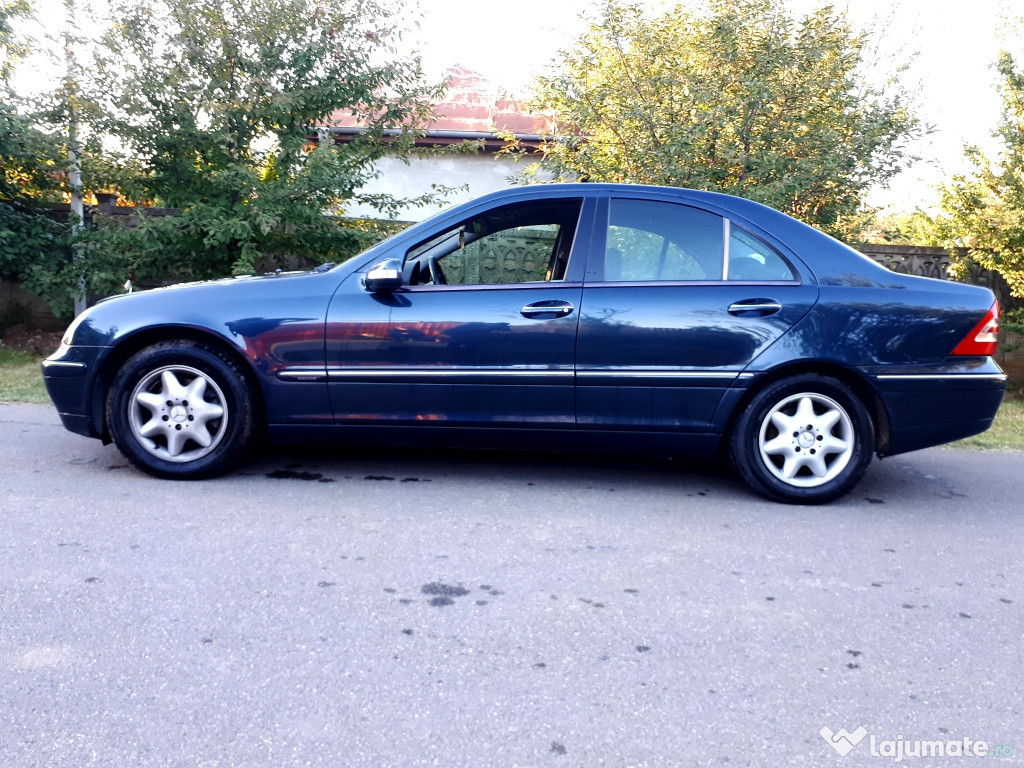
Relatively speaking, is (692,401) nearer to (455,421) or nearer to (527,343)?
(527,343)

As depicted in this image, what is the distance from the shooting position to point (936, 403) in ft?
15.5

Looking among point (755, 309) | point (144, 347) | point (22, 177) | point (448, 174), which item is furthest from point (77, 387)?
point (448, 174)

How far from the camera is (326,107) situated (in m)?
8.98

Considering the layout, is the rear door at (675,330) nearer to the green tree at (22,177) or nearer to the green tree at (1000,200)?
the green tree at (1000,200)

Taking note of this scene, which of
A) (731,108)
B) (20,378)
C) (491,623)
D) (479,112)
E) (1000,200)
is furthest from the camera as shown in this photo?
(479,112)

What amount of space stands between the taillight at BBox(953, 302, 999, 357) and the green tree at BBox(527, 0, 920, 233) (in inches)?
139

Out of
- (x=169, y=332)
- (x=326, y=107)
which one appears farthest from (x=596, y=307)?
(x=326, y=107)

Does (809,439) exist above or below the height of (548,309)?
below

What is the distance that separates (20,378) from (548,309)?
5.86m

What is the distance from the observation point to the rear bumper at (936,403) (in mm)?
4676

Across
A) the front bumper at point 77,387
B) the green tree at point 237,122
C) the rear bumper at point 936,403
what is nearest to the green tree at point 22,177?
the green tree at point 237,122

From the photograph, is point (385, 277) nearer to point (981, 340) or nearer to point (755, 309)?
point (755, 309)

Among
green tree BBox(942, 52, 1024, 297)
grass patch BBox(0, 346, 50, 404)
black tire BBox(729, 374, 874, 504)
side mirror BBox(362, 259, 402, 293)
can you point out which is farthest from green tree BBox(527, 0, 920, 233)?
grass patch BBox(0, 346, 50, 404)

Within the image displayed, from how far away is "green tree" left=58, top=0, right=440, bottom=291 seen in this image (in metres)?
8.38
